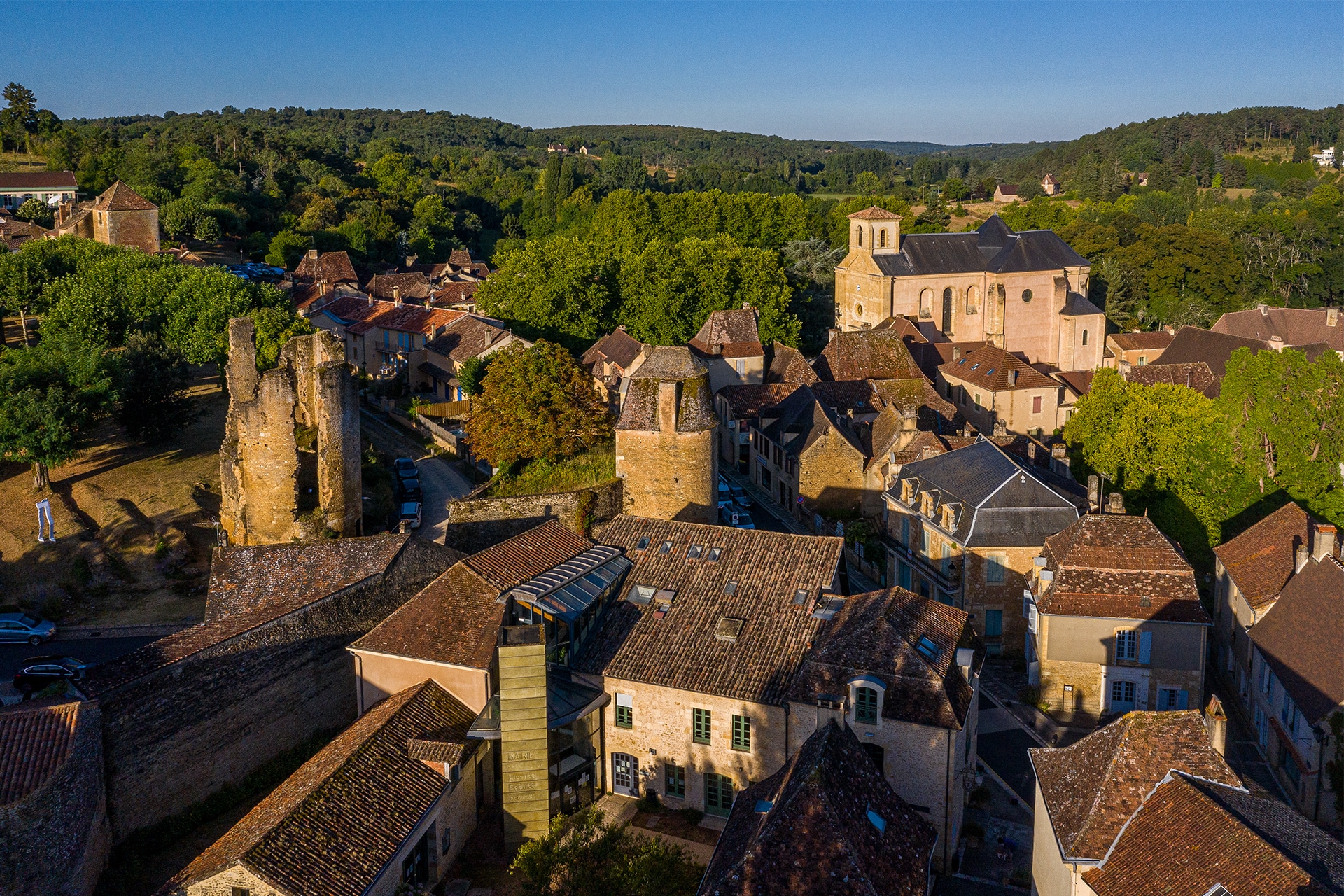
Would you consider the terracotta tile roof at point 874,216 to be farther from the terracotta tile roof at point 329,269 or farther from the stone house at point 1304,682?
the stone house at point 1304,682

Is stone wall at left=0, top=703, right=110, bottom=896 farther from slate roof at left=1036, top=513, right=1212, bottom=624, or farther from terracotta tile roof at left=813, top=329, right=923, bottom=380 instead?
terracotta tile roof at left=813, top=329, right=923, bottom=380

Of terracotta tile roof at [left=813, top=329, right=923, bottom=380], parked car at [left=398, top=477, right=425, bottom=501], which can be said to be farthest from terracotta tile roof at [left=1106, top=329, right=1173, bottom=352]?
parked car at [left=398, top=477, right=425, bottom=501]

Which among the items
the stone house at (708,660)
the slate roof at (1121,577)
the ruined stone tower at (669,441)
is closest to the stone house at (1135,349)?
the slate roof at (1121,577)

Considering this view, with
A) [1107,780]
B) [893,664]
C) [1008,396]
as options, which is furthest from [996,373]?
[1107,780]

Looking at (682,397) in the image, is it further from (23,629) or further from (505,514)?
(23,629)

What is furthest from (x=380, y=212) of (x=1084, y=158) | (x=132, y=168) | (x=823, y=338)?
(x=1084, y=158)

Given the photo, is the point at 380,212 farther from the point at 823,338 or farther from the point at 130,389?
the point at 130,389
